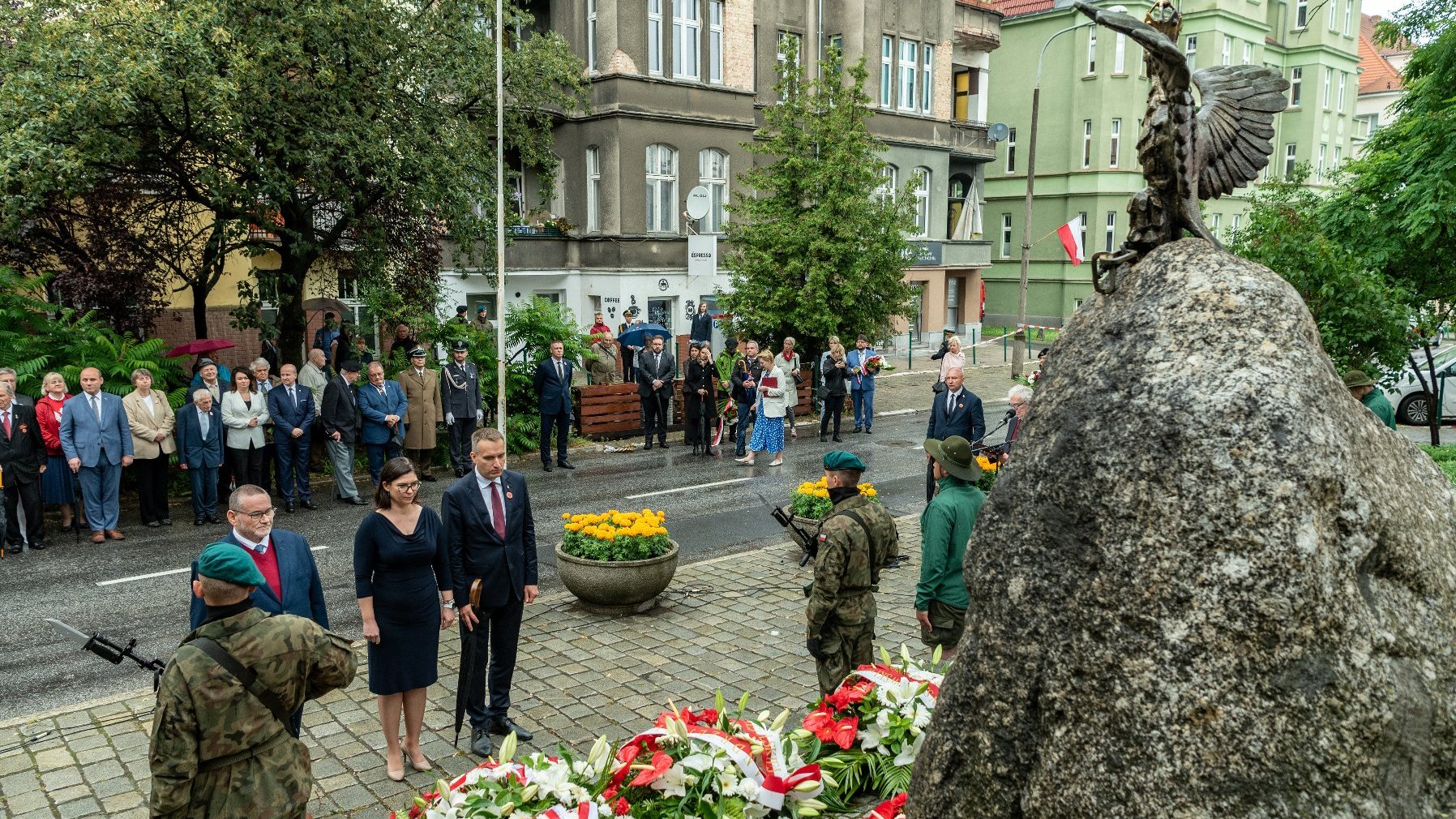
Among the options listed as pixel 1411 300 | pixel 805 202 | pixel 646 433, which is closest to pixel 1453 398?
pixel 1411 300

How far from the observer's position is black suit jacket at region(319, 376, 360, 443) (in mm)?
14602

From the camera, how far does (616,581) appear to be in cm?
934

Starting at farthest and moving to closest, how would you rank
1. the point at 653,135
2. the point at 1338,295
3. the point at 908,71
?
the point at 908,71, the point at 653,135, the point at 1338,295

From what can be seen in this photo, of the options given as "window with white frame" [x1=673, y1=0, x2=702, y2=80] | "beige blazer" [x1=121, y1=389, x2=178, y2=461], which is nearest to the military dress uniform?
"beige blazer" [x1=121, y1=389, x2=178, y2=461]

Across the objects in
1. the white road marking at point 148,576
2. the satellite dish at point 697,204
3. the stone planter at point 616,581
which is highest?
the satellite dish at point 697,204

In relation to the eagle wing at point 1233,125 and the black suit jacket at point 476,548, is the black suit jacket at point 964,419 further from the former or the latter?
the eagle wing at point 1233,125

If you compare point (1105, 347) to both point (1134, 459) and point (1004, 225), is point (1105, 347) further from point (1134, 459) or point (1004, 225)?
point (1004, 225)

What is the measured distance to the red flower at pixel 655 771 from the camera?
460cm

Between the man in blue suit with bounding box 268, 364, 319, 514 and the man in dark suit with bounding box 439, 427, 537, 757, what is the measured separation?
8357 mm

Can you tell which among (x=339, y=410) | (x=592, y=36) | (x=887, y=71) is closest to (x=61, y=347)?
(x=339, y=410)

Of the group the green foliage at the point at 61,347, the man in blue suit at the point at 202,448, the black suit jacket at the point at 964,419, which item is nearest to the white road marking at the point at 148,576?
the man in blue suit at the point at 202,448

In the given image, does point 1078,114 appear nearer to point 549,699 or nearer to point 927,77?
point 927,77

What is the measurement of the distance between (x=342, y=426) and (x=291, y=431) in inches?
27.1

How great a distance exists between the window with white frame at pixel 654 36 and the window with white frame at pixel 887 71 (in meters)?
9.03
